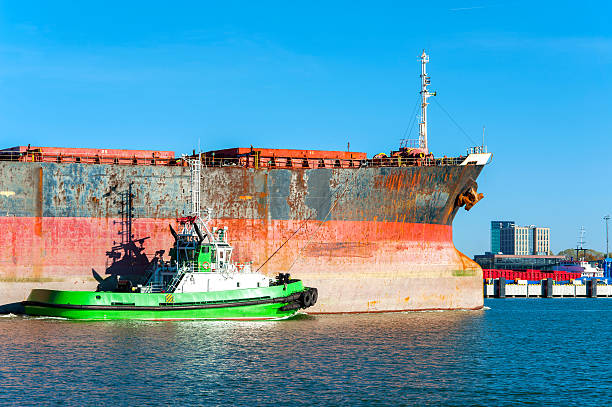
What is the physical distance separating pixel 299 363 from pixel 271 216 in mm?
13586

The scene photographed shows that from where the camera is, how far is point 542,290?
2685 inches

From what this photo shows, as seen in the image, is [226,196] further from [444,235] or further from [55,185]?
[444,235]

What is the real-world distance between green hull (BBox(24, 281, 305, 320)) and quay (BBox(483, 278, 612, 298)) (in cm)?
3848

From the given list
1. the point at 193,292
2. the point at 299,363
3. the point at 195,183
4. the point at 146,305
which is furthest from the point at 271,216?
the point at 299,363

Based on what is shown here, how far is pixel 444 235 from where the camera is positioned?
137ft

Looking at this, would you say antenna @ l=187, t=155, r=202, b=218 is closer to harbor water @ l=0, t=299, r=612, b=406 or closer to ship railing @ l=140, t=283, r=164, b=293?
ship railing @ l=140, t=283, r=164, b=293

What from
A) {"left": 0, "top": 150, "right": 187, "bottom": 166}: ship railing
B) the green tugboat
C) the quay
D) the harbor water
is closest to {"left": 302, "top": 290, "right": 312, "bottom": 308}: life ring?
the green tugboat

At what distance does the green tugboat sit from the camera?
32.6 m

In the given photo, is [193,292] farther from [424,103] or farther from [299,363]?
[424,103]

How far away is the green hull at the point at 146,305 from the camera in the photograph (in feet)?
107

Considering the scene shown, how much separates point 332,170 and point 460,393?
18.1m

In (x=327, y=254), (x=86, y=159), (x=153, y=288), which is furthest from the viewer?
(x=86, y=159)

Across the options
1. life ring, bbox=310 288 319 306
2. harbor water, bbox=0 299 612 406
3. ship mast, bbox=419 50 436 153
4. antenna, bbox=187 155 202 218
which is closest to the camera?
harbor water, bbox=0 299 612 406

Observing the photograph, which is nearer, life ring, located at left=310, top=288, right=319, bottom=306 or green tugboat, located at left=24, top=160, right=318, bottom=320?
green tugboat, located at left=24, top=160, right=318, bottom=320
